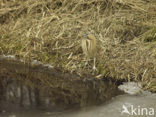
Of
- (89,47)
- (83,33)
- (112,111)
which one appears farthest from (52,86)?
(83,33)

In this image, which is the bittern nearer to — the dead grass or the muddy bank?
the dead grass

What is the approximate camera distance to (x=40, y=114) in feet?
13.1

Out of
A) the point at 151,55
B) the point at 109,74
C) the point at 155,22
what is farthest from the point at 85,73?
the point at 155,22

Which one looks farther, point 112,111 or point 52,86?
point 52,86

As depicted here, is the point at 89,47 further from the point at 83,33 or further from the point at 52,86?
the point at 83,33

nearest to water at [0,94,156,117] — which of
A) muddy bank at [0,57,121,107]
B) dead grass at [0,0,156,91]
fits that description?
muddy bank at [0,57,121,107]

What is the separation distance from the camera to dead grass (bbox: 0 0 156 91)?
202 inches

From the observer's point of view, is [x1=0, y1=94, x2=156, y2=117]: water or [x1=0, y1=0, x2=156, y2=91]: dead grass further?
[x1=0, y1=0, x2=156, y2=91]: dead grass

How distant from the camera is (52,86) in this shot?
4.79 metres

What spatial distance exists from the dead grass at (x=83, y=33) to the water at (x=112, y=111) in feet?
1.49

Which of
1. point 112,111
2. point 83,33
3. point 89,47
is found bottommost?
point 112,111

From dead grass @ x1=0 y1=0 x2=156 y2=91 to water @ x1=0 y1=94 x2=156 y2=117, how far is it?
1.49 ft

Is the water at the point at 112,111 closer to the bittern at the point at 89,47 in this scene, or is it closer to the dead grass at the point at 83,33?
the dead grass at the point at 83,33

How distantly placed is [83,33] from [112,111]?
2136mm
